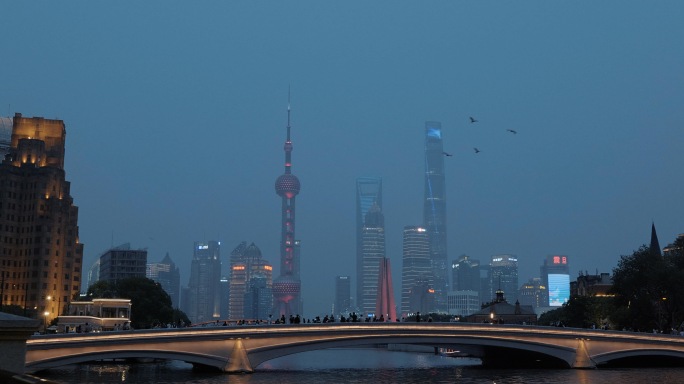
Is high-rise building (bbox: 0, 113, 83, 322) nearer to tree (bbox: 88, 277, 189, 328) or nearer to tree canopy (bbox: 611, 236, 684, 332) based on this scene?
tree (bbox: 88, 277, 189, 328)

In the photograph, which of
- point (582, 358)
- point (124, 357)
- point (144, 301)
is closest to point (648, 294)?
point (582, 358)

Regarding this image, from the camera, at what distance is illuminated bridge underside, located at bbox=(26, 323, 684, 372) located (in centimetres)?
7681

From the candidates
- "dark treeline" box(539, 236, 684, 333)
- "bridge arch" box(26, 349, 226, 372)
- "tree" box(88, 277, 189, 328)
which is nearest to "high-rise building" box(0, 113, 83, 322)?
"tree" box(88, 277, 189, 328)

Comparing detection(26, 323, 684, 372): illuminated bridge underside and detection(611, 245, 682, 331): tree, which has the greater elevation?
detection(611, 245, 682, 331): tree

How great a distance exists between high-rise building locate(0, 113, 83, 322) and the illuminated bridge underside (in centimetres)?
9532

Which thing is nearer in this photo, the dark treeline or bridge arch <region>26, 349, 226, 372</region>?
bridge arch <region>26, 349, 226, 372</region>

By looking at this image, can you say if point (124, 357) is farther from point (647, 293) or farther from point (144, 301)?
point (647, 293)

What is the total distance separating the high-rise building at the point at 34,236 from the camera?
558 ft

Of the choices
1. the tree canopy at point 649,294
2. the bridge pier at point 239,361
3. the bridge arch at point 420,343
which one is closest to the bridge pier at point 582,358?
the bridge arch at point 420,343

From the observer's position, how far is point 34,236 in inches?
6796

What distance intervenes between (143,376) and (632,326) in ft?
243

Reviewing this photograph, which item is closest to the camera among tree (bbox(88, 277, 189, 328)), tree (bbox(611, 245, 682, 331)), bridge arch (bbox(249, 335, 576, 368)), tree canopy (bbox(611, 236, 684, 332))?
bridge arch (bbox(249, 335, 576, 368))

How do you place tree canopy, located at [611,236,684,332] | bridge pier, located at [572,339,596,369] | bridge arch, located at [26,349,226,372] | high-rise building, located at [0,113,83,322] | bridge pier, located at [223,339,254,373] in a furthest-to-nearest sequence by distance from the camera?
high-rise building, located at [0,113,83,322], tree canopy, located at [611,236,684,332], bridge pier, located at [572,339,596,369], bridge pier, located at [223,339,254,373], bridge arch, located at [26,349,226,372]

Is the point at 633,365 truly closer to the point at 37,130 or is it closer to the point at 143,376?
the point at 143,376
